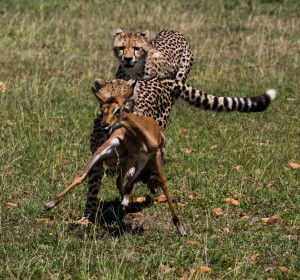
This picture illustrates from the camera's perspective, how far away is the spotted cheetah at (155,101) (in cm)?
707

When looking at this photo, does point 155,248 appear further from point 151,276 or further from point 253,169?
point 253,169

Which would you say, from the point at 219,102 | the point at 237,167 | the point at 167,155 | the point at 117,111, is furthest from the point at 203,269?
the point at 167,155

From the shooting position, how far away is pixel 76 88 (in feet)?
36.3

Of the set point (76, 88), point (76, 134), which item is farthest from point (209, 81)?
point (76, 134)

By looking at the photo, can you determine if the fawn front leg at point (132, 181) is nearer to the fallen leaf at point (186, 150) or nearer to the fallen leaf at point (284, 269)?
the fallen leaf at point (284, 269)

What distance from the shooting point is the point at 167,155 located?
8.78 meters

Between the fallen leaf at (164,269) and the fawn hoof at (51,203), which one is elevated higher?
the fawn hoof at (51,203)

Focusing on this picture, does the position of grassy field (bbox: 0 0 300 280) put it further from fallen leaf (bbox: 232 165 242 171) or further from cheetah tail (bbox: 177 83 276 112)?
cheetah tail (bbox: 177 83 276 112)

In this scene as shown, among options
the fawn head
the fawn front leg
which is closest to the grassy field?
the fawn front leg

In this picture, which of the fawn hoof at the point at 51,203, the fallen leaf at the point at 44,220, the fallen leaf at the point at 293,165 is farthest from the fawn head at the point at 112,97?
the fallen leaf at the point at 293,165

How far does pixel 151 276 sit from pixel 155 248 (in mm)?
555

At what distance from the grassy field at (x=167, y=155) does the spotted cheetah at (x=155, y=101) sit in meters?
0.26

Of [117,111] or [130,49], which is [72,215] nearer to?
[117,111]

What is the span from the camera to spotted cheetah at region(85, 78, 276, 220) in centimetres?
707
